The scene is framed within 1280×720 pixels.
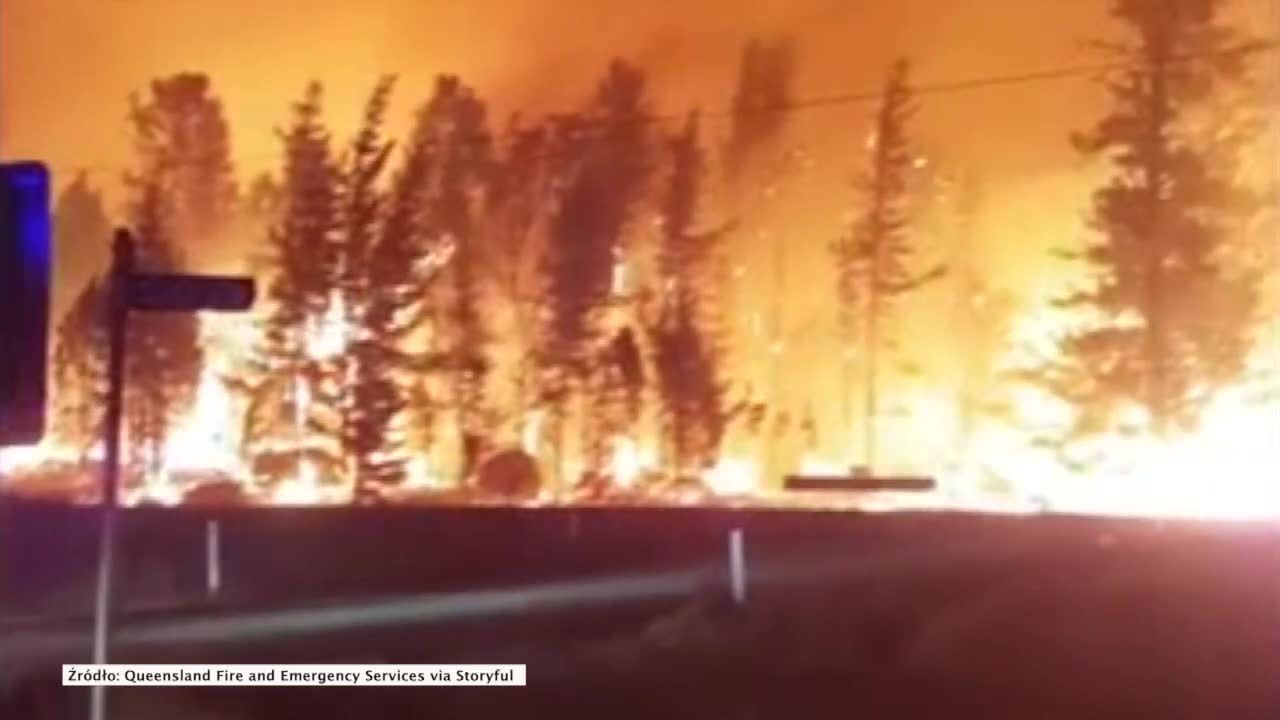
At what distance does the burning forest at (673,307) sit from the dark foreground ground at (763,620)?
0.06 meters

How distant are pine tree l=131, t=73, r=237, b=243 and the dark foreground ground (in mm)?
391

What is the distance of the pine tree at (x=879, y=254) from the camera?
8.87 feet

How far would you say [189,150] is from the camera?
9.10 ft

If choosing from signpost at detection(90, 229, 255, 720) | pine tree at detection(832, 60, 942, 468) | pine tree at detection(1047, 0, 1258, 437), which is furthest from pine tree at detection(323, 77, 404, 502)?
pine tree at detection(1047, 0, 1258, 437)

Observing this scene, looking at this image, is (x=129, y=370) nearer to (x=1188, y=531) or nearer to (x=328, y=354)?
(x=328, y=354)

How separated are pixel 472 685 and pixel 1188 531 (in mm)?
876

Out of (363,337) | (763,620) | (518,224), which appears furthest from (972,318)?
(363,337)

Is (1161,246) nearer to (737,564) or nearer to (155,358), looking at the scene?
(737,564)

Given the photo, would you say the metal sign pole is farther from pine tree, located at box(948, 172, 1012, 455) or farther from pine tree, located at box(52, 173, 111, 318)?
pine tree, located at box(948, 172, 1012, 455)

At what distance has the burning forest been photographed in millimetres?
2609

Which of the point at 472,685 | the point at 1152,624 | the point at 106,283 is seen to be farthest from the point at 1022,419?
the point at 106,283

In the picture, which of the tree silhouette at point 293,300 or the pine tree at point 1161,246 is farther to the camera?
the tree silhouette at point 293,300
